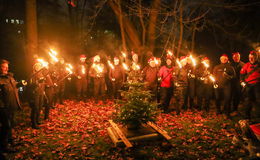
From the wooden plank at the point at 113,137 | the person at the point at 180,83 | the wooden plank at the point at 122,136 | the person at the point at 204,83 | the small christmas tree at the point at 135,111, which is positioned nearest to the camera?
the wooden plank at the point at 122,136

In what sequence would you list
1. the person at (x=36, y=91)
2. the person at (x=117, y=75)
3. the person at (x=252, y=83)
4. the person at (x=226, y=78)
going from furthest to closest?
the person at (x=117, y=75)
the person at (x=226, y=78)
the person at (x=252, y=83)
the person at (x=36, y=91)

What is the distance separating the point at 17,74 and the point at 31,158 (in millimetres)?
17864

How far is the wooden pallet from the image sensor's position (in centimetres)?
601

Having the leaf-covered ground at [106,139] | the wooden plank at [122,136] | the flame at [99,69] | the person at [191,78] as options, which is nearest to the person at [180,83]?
the person at [191,78]

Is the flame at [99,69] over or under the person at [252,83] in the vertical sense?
over

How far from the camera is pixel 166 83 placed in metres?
9.47

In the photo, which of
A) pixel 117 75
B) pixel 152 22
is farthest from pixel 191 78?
pixel 152 22

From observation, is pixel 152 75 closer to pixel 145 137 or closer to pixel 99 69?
pixel 99 69

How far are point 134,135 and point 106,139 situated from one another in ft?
3.55

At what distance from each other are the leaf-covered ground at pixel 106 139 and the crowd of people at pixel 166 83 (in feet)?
1.86

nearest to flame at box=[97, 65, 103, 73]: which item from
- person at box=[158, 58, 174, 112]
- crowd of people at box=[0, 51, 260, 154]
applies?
crowd of people at box=[0, 51, 260, 154]

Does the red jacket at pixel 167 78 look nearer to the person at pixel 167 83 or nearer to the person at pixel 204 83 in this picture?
the person at pixel 167 83

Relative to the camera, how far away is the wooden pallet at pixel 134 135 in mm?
6011

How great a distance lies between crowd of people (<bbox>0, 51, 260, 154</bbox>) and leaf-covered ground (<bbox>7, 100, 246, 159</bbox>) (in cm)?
57
